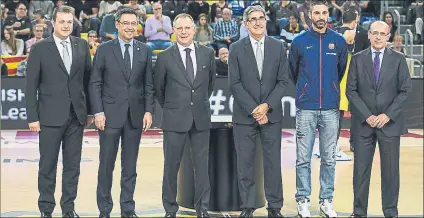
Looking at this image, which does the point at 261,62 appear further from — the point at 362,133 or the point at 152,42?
the point at 152,42

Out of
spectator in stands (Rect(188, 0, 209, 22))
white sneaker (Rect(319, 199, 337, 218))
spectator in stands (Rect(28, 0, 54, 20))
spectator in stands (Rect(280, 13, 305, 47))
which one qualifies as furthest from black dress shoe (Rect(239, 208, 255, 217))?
spectator in stands (Rect(28, 0, 54, 20))

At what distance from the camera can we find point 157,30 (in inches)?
811

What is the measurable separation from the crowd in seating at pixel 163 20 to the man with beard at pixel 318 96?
384 inches

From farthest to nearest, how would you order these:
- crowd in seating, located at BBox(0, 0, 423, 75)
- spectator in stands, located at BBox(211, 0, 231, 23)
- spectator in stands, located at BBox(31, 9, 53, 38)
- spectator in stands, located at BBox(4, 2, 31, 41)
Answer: spectator in stands, located at BBox(211, 0, 231, 23), spectator in stands, located at BBox(4, 2, 31, 41), crowd in seating, located at BBox(0, 0, 423, 75), spectator in stands, located at BBox(31, 9, 53, 38)

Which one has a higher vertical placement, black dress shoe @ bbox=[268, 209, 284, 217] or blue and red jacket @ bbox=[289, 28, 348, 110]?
blue and red jacket @ bbox=[289, 28, 348, 110]

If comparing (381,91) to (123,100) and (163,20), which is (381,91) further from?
(163,20)

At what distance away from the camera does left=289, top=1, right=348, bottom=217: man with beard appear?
9391 mm

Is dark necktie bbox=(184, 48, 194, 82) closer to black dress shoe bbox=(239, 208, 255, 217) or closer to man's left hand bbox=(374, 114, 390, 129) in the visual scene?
black dress shoe bbox=(239, 208, 255, 217)

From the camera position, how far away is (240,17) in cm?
2297

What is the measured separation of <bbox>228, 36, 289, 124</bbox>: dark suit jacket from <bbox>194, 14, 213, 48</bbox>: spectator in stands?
10.9 m

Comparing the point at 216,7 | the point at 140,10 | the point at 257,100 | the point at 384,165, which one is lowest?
the point at 384,165

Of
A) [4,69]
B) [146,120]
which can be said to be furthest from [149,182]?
[4,69]

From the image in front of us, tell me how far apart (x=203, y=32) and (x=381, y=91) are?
11385 mm

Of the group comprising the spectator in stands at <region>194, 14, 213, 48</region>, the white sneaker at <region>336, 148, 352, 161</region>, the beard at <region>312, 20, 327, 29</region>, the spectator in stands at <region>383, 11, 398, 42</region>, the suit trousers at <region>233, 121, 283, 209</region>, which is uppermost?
the spectator in stands at <region>383, 11, 398, 42</region>
